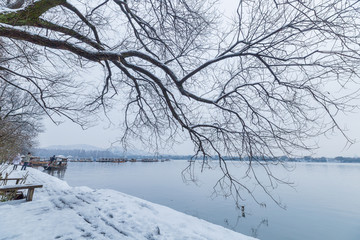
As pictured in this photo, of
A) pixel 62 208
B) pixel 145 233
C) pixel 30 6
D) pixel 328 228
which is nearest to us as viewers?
pixel 30 6

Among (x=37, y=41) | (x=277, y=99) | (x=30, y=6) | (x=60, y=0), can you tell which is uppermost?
(x=60, y=0)

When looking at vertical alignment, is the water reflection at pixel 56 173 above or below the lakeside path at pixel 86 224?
below

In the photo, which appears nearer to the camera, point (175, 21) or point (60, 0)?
point (60, 0)

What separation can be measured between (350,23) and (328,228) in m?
11.5

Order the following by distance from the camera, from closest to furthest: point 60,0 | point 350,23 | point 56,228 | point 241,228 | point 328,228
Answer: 1. point 350,23
2. point 60,0
3. point 56,228
4. point 241,228
5. point 328,228

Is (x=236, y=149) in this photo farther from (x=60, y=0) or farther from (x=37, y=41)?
(x=60, y=0)

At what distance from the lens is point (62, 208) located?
4871mm

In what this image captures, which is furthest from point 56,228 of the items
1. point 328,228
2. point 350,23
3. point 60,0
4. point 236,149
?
point 328,228

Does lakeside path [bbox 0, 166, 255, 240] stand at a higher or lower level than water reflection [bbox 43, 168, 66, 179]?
higher

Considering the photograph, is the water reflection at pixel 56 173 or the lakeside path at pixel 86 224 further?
the water reflection at pixel 56 173

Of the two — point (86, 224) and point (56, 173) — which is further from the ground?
point (86, 224)

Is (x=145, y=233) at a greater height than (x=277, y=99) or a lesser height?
lesser

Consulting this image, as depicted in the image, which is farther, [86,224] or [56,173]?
[56,173]

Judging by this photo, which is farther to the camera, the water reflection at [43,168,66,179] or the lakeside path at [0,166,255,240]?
the water reflection at [43,168,66,179]
